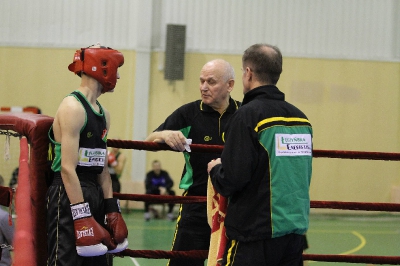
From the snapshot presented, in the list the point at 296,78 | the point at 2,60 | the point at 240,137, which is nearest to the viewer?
the point at 240,137

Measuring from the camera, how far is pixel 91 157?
3223mm

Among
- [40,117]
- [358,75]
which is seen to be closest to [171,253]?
[40,117]

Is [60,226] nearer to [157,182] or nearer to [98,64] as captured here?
[98,64]

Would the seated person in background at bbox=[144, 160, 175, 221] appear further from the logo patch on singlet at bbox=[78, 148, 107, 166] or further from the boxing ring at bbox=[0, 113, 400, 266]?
the logo patch on singlet at bbox=[78, 148, 107, 166]

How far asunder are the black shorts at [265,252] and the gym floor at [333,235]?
5.46 meters

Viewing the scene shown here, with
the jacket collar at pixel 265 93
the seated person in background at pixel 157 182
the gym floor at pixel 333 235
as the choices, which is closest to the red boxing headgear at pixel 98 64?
the jacket collar at pixel 265 93

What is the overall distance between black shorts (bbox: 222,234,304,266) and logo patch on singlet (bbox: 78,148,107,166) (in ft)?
2.65

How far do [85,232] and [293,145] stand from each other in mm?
1089

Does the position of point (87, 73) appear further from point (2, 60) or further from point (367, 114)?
point (367, 114)

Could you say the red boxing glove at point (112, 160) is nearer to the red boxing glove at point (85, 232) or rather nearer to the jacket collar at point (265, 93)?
the red boxing glove at point (85, 232)

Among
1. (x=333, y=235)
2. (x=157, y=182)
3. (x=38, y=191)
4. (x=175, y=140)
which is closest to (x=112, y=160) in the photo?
(x=157, y=182)

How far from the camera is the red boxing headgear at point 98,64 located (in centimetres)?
327

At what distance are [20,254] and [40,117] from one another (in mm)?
1867

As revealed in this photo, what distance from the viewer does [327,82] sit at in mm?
13594
